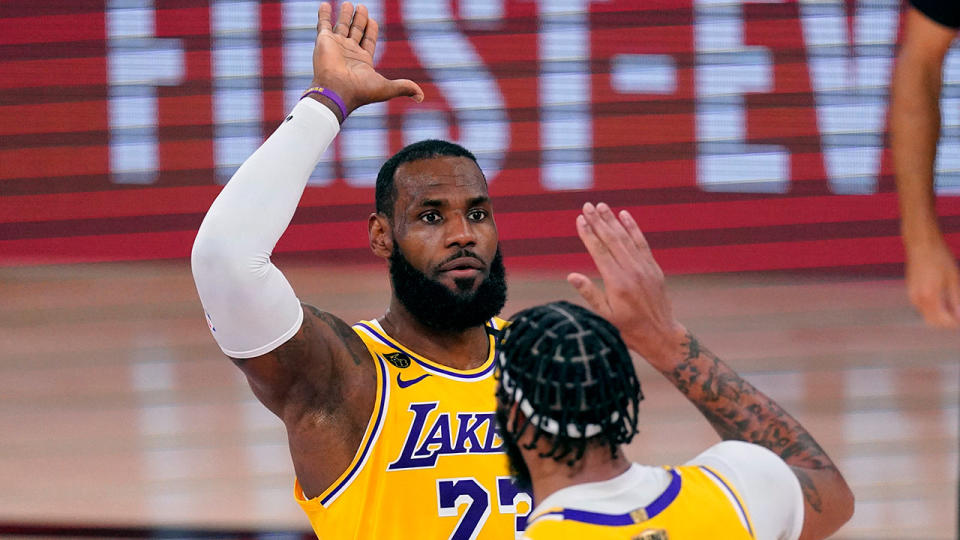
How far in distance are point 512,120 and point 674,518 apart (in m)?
4.20

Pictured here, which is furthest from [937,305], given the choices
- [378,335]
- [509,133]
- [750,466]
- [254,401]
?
[254,401]

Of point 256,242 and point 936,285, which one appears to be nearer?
point 936,285

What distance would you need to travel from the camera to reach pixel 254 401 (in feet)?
24.0

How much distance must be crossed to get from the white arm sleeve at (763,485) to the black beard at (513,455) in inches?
11.9

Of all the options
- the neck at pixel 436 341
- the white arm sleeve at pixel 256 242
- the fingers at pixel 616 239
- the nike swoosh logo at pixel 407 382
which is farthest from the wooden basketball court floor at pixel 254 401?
the fingers at pixel 616 239

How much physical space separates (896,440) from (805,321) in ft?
5.77

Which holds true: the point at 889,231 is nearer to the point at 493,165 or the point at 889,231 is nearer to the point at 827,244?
the point at 827,244


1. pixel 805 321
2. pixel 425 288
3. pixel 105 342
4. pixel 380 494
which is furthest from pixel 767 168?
pixel 105 342

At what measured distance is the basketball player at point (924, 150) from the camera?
226 centimetres

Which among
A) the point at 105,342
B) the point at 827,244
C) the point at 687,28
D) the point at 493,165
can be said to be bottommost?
the point at 105,342

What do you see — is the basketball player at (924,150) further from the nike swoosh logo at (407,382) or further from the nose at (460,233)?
the nike swoosh logo at (407,382)

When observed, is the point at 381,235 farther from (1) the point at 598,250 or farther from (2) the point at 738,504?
(2) the point at 738,504

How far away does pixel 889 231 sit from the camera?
229 inches

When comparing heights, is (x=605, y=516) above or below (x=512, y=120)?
above
